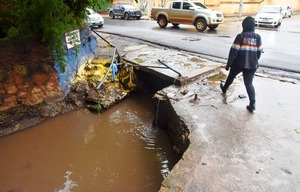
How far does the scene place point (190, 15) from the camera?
16359 mm

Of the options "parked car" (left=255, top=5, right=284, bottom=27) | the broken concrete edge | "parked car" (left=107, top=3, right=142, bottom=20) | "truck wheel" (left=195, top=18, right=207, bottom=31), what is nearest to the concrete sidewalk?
the broken concrete edge

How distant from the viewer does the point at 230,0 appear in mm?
27156

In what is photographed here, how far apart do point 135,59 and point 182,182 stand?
5767mm

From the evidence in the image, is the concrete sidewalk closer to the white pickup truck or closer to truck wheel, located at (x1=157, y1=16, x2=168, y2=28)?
the white pickup truck

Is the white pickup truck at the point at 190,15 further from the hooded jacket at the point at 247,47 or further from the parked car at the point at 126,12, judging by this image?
the hooded jacket at the point at 247,47

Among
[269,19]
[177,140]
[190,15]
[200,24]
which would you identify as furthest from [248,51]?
[269,19]

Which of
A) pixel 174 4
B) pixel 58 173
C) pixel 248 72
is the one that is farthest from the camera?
pixel 174 4

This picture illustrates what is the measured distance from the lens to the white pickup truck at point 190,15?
1584 cm

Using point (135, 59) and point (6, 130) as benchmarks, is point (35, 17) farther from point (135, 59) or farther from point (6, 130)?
point (135, 59)

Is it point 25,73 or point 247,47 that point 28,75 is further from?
point 247,47

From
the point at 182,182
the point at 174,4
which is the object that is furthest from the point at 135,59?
the point at 174,4

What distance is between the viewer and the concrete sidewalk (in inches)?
125

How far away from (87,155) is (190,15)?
13.4 meters

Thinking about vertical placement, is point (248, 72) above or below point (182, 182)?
above
